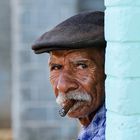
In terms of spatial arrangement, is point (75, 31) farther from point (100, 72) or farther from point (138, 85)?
point (138, 85)

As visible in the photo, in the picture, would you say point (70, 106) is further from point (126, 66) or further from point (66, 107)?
point (126, 66)

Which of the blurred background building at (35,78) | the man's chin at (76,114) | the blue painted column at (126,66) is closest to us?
the blue painted column at (126,66)

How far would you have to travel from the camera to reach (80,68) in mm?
3279

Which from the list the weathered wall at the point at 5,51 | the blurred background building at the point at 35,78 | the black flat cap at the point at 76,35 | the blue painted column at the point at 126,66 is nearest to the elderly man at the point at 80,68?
the black flat cap at the point at 76,35

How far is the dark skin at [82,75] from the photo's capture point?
128 inches

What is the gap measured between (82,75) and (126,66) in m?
0.49

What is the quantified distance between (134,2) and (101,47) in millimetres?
507

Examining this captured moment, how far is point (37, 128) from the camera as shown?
8.66 metres

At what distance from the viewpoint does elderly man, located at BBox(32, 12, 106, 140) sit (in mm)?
3233

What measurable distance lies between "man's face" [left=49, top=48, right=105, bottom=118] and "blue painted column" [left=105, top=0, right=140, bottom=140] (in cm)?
43

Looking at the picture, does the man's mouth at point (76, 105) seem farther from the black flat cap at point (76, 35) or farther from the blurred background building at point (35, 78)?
the blurred background building at point (35, 78)

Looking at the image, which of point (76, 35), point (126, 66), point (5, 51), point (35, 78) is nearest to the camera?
point (126, 66)

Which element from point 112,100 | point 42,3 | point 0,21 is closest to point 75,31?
point 112,100

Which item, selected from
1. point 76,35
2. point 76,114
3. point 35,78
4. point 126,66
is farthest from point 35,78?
point 126,66
